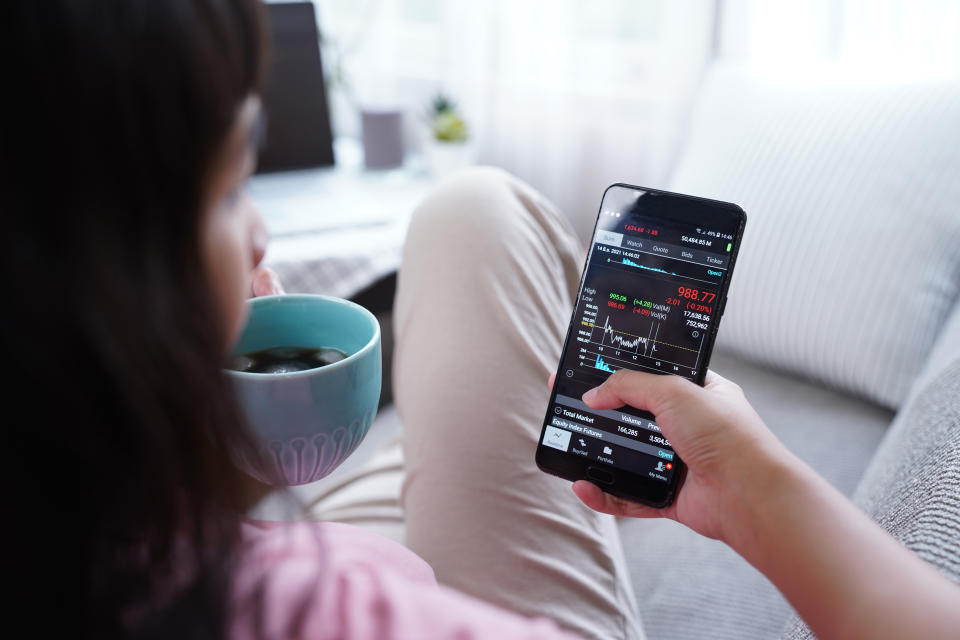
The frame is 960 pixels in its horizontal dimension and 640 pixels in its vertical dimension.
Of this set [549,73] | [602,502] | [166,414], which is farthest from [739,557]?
[549,73]

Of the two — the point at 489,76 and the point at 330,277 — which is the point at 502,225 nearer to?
the point at 330,277

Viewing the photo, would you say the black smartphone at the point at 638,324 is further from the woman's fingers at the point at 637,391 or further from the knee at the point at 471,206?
the knee at the point at 471,206

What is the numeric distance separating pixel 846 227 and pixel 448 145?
0.76 metres

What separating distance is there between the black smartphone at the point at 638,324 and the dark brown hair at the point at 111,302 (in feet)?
1.17

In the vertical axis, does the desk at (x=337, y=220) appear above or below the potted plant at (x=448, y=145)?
below

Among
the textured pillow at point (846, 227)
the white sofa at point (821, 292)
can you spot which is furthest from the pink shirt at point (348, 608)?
the textured pillow at point (846, 227)

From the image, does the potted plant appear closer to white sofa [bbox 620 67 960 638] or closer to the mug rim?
white sofa [bbox 620 67 960 638]

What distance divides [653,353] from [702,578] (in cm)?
29

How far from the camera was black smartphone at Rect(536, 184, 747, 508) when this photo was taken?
0.60 meters

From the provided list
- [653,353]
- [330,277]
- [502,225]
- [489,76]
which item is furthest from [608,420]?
[489,76]

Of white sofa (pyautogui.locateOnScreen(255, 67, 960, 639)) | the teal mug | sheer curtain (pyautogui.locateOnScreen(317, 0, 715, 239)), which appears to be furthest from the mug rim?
sheer curtain (pyautogui.locateOnScreen(317, 0, 715, 239))

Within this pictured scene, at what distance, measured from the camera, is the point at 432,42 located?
1671 mm

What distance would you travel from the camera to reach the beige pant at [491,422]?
647mm

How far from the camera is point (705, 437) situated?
0.54 m
